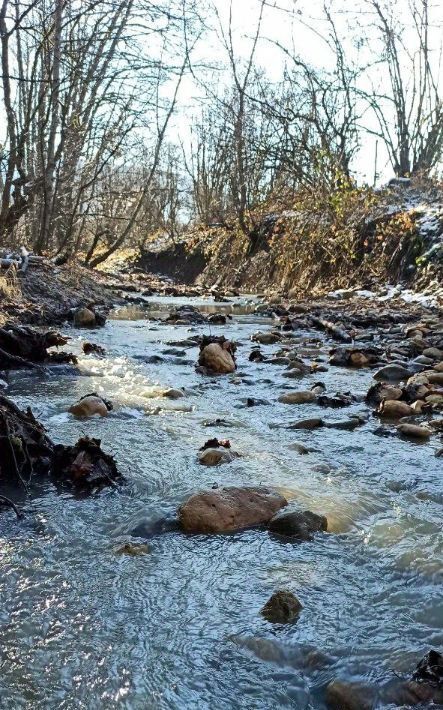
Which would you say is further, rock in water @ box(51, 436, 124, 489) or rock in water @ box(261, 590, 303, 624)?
rock in water @ box(51, 436, 124, 489)

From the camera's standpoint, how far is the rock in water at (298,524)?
2.27 m

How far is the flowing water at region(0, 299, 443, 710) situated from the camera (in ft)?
4.90

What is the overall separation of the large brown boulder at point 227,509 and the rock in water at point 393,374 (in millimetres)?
2935

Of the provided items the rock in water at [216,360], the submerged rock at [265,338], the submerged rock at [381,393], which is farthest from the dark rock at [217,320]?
the submerged rock at [381,393]

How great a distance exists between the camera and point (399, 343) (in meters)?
6.83

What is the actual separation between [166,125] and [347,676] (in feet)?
67.5

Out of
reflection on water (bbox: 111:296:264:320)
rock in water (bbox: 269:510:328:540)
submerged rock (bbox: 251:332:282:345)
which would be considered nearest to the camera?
rock in water (bbox: 269:510:328:540)

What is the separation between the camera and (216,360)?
5.46 meters

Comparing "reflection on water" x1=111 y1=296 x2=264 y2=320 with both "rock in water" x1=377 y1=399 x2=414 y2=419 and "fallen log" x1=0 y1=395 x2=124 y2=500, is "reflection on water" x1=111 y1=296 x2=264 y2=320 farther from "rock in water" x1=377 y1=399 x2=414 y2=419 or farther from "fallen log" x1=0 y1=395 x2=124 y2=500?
"fallen log" x1=0 y1=395 x2=124 y2=500

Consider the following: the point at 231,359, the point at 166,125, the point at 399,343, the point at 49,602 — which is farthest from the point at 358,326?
the point at 166,125

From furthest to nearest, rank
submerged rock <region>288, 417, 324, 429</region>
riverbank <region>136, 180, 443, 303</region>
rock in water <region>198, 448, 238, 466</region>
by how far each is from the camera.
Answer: riverbank <region>136, 180, 443, 303</region> < submerged rock <region>288, 417, 324, 429</region> < rock in water <region>198, 448, 238, 466</region>

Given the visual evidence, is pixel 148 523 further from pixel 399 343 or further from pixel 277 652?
pixel 399 343

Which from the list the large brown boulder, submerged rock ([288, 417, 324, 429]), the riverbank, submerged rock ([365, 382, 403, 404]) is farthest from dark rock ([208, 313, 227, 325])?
the large brown boulder

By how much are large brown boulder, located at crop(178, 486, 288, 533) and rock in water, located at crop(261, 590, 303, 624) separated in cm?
52
